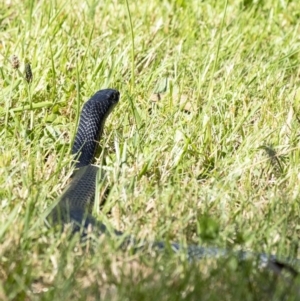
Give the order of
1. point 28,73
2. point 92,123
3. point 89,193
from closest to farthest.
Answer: point 89,193, point 28,73, point 92,123

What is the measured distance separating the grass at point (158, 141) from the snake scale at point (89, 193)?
6 centimetres

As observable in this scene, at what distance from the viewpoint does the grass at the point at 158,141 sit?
250cm

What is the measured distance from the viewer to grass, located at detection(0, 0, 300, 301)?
2.50 metres

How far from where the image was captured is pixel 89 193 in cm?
325

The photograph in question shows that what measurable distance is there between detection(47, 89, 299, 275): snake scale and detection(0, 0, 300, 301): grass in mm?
55

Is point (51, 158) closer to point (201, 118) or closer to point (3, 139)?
point (3, 139)

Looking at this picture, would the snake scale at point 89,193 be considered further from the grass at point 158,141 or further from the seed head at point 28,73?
the seed head at point 28,73

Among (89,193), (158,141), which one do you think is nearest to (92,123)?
(158,141)

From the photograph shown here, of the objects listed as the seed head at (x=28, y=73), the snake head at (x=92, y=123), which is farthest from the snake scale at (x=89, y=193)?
the seed head at (x=28, y=73)

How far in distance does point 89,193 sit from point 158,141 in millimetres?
551

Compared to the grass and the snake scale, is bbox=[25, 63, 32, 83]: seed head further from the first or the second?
the snake scale

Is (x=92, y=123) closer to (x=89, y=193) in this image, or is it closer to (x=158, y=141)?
(x=158, y=141)

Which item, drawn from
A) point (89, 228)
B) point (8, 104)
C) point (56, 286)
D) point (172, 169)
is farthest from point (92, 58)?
point (56, 286)

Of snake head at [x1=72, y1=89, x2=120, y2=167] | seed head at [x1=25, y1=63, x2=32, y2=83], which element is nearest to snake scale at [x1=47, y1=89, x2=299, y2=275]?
snake head at [x1=72, y1=89, x2=120, y2=167]
